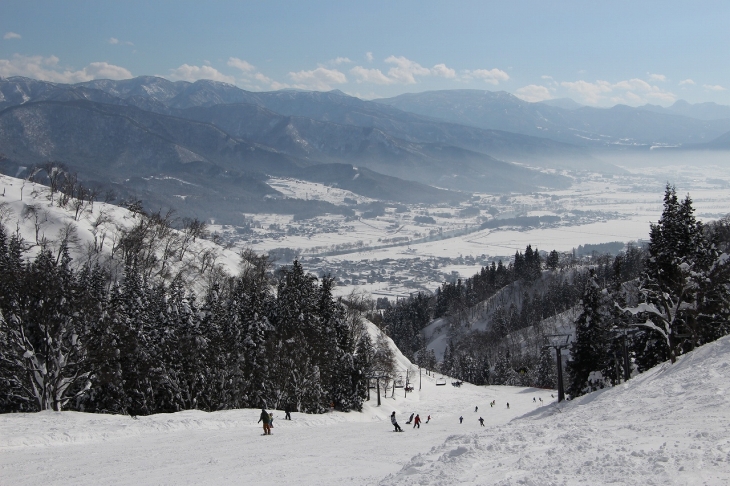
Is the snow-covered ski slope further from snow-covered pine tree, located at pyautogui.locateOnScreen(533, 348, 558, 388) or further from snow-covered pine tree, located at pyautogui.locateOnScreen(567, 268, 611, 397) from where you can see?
snow-covered pine tree, located at pyautogui.locateOnScreen(533, 348, 558, 388)

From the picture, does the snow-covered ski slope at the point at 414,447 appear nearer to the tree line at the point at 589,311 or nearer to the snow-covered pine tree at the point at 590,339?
the tree line at the point at 589,311

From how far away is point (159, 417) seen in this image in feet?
100

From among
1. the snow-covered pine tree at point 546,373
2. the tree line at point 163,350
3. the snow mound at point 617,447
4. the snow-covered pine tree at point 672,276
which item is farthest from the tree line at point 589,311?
the tree line at point 163,350

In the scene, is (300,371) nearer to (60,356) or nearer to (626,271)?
(60,356)

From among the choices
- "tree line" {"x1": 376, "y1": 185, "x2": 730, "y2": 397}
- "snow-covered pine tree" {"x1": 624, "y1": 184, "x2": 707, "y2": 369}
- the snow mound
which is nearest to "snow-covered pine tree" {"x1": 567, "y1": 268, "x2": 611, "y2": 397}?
"tree line" {"x1": 376, "y1": 185, "x2": 730, "y2": 397}

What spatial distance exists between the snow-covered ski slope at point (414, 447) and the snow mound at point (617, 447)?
0.13 feet

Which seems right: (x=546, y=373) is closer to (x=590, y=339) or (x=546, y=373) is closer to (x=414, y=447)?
(x=590, y=339)

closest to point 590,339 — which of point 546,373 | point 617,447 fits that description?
point 617,447

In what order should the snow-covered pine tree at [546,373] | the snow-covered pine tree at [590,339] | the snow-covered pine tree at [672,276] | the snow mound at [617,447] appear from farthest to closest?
1. the snow-covered pine tree at [546,373]
2. the snow-covered pine tree at [590,339]
3. the snow-covered pine tree at [672,276]
4. the snow mound at [617,447]

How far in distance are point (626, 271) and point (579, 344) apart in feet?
358

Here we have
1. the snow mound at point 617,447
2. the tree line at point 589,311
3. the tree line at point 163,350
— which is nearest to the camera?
the snow mound at point 617,447

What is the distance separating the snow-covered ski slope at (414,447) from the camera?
1337 cm

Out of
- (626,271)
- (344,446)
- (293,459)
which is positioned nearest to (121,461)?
(293,459)

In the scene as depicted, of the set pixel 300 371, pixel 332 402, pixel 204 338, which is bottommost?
pixel 332 402
